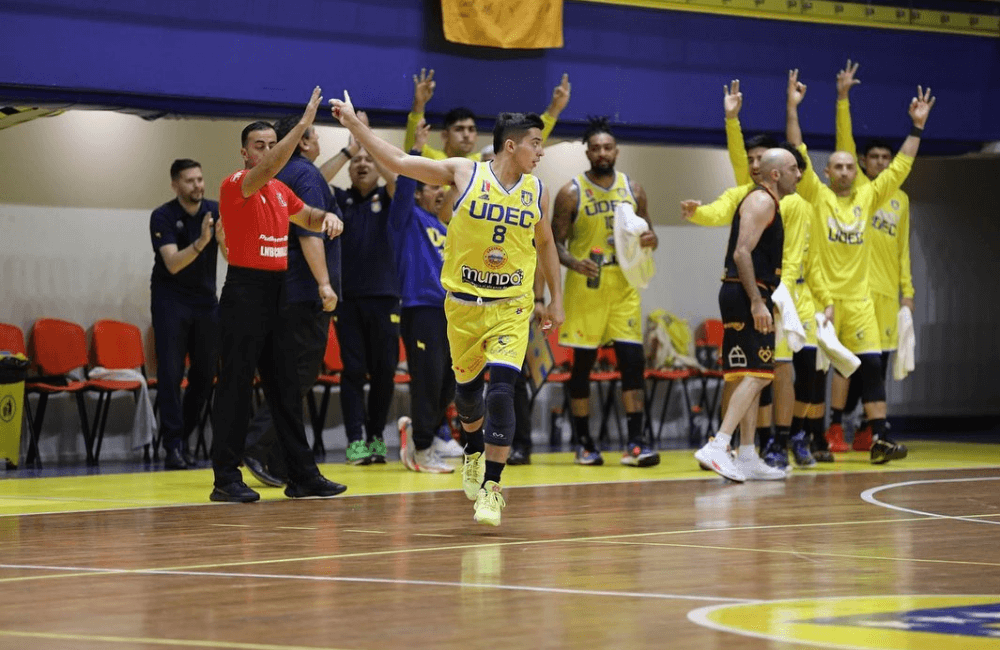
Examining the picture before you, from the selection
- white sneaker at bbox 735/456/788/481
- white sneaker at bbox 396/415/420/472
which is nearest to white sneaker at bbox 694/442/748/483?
white sneaker at bbox 735/456/788/481

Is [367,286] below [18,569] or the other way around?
the other way around

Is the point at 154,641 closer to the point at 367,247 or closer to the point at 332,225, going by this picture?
the point at 332,225

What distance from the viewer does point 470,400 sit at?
24.0ft

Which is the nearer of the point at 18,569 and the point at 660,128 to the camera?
the point at 18,569

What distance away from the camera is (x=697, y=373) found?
13078 millimetres

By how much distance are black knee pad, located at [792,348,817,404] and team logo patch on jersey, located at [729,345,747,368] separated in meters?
1.47

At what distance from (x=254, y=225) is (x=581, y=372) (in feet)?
11.8

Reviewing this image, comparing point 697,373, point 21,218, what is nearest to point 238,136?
point 21,218

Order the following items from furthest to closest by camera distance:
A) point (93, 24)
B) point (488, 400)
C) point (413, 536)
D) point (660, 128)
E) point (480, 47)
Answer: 1. point (660, 128)
2. point (480, 47)
3. point (93, 24)
4. point (488, 400)
5. point (413, 536)

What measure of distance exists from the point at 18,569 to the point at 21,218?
22.3ft

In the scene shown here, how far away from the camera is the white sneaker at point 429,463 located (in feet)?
32.2

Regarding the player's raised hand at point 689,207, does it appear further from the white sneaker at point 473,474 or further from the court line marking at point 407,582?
the court line marking at point 407,582

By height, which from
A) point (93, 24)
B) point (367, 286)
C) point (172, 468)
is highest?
point (93, 24)

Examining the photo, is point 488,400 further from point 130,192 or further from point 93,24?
point 130,192
